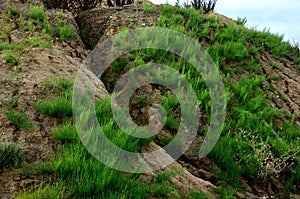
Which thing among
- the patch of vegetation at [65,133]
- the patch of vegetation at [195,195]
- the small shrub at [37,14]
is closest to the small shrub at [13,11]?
the small shrub at [37,14]

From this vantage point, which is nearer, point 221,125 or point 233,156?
point 233,156

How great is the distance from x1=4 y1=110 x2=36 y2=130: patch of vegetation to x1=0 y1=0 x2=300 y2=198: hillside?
0.04ft

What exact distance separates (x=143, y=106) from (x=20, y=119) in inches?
70.6

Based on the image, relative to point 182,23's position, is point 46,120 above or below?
below

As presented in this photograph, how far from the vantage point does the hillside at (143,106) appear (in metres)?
3.29

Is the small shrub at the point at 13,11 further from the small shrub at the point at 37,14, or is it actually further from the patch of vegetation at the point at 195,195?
the patch of vegetation at the point at 195,195

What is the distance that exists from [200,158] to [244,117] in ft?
3.63

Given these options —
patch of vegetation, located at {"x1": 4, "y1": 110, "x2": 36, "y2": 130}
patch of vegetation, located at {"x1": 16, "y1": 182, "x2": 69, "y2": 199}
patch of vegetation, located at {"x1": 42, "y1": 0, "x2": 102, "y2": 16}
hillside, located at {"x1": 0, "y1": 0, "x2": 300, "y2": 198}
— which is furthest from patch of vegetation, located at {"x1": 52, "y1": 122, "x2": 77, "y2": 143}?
patch of vegetation, located at {"x1": 42, "y1": 0, "x2": 102, "y2": 16}

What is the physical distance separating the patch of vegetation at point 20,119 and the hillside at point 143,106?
0.4 inches

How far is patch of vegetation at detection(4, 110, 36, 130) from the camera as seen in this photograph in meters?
3.84

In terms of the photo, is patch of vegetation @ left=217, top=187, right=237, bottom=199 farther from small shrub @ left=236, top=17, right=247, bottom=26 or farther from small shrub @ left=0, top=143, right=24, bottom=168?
small shrub @ left=236, top=17, right=247, bottom=26

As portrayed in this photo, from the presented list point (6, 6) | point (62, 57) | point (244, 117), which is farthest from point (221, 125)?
point (6, 6)

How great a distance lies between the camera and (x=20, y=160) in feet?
10.9

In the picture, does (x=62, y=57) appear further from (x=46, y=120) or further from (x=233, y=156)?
(x=233, y=156)
